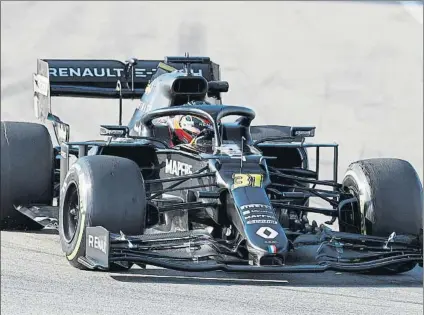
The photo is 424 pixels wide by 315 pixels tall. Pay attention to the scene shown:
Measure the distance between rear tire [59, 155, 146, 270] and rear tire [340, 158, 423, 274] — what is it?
1894 mm

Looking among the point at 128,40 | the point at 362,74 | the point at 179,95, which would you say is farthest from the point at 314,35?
the point at 179,95

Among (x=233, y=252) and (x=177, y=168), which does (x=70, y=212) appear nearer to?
(x=177, y=168)

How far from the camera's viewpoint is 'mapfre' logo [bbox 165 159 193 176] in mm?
9406

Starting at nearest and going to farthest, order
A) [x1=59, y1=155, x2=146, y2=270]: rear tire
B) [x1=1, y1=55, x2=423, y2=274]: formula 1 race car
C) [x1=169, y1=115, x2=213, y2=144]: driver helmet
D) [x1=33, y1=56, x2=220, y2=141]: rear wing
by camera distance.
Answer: [x1=1, y1=55, x2=423, y2=274]: formula 1 race car, [x1=59, y1=155, x2=146, y2=270]: rear tire, [x1=169, y1=115, x2=213, y2=144]: driver helmet, [x1=33, y1=56, x2=220, y2=141]: rear wing

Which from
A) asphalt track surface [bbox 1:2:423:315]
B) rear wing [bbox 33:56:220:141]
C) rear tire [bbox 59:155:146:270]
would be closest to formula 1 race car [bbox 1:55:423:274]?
rear tire [bbox 59:155:146:270]

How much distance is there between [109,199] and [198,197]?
0.78m

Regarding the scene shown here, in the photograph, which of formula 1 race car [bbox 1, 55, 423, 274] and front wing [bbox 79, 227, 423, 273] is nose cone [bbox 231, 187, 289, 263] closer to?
formula 1 race car [bbox 1, 55, 423, 274]

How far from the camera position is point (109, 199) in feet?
27.9

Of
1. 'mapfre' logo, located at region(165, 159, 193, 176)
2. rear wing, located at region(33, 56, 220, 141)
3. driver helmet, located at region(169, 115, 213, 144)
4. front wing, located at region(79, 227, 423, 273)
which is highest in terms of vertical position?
rear wing, located at region(33, 56, 220, 141)

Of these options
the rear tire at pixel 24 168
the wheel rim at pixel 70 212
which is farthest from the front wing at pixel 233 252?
the rear tire at pixel 24 168

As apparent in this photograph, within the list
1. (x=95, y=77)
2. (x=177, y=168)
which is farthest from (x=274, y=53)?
(x=177, y=168)

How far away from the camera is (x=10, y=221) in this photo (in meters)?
10.6

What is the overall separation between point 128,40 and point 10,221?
943 centimetres

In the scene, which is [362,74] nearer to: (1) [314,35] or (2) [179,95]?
(1) [314,35]
